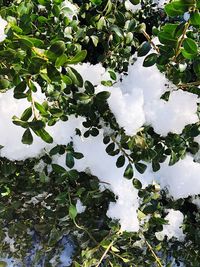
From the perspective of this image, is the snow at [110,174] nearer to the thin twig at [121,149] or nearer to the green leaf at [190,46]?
the thin twig at [121,149]

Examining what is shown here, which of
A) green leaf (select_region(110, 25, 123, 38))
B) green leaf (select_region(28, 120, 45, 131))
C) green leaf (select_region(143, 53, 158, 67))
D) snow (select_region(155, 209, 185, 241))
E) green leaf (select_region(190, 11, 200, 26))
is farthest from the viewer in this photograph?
snow (select_region(155, 209, 185, 241))

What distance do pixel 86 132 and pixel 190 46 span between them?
0.41 metres

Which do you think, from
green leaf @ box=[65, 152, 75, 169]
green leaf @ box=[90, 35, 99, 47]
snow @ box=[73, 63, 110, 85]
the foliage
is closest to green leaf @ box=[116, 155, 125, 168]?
the foliage

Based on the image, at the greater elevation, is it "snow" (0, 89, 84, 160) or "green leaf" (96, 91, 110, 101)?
"green leaf" (96, 91, 110, 101)

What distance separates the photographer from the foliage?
0.98m

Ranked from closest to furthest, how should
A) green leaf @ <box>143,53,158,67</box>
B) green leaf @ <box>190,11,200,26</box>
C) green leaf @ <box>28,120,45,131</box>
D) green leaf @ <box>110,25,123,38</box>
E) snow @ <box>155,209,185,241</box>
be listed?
1. green leaf @ <box>190,11,200,26</box>
2. green leaf @ <box>28,120,45,131</box>
3. green leaf @ <box>143,53,158,67</box>
4. green leaf @ <box>110,25,123,38</box>
5. snow @ <box>155,209,185,241</box>

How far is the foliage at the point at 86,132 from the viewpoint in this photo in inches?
38.5

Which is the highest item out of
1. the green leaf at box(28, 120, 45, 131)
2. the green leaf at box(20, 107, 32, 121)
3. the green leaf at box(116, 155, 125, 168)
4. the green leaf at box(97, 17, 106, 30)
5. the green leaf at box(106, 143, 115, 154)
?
the green leaf at box(20, 107, 32, 121)

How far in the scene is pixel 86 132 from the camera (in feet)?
4.15

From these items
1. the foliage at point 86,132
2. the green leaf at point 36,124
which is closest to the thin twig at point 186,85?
the foliage at point 86,132

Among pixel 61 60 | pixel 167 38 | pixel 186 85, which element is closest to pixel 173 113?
pixel 186 85

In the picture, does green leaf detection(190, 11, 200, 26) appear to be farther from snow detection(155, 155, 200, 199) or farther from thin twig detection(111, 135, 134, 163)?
Answer: snow detection(155, 155, 200, 199)

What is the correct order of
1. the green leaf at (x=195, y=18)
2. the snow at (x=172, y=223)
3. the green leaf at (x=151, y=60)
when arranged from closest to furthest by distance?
the green leaf at (x=195, y=18)
the green leaf at (x=151, y=60)
the snow at (x=172, y=223)

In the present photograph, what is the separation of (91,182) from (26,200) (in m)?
0.31
